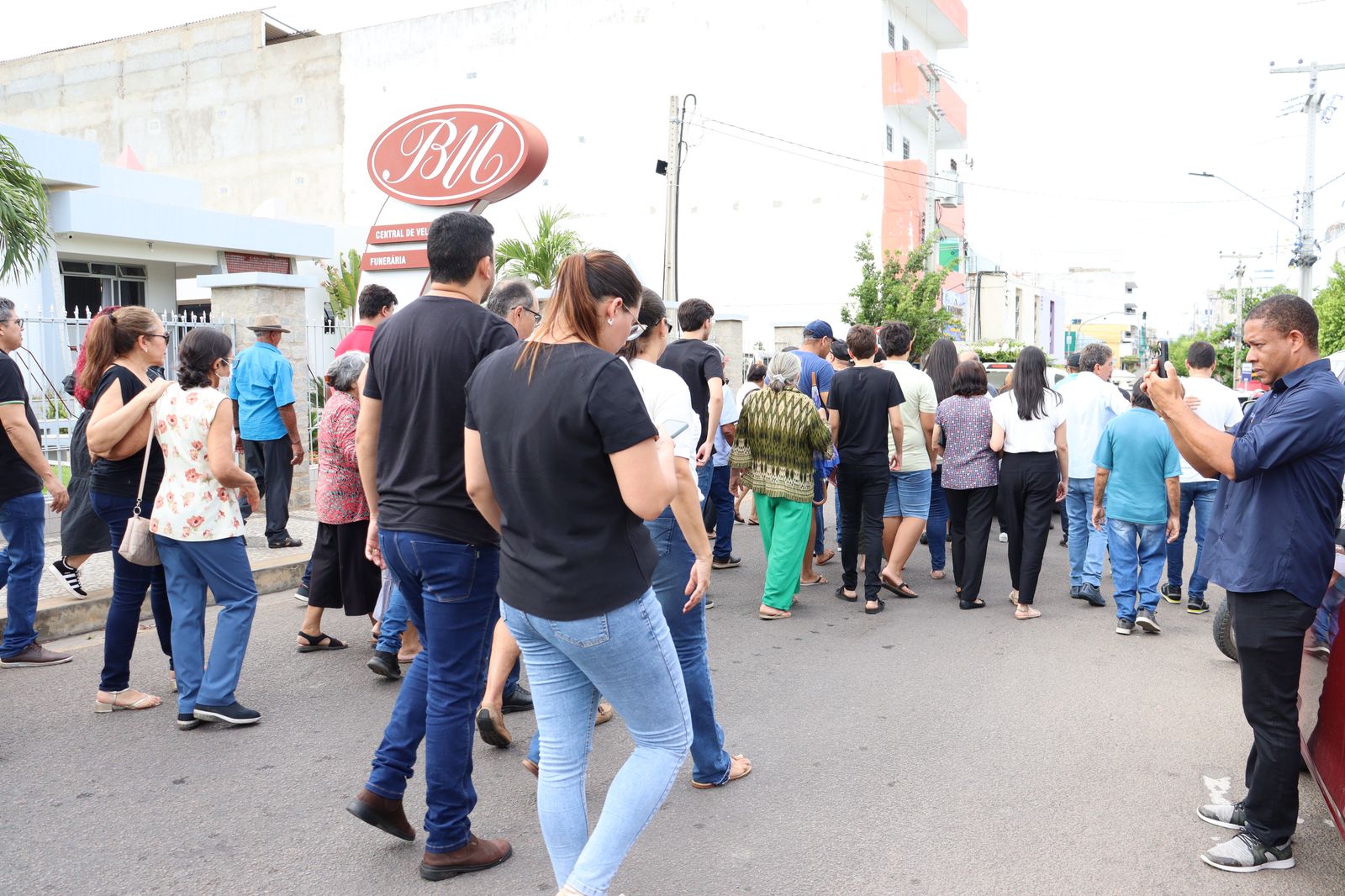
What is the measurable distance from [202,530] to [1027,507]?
5.51 m

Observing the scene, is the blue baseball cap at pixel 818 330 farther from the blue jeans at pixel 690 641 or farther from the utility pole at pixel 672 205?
the utility pole at pixel 672 205

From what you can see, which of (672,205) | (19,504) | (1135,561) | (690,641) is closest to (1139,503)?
(1135,561)

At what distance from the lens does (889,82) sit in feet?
99.7

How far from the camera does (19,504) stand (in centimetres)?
545

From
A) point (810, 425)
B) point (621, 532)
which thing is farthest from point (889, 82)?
point (621, 532)

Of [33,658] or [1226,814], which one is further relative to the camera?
[33,658]

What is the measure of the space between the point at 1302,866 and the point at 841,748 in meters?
1.79

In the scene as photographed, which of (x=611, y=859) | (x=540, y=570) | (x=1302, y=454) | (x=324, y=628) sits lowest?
(x=324, y=628)

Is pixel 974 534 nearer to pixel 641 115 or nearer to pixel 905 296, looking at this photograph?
pixel 905 296

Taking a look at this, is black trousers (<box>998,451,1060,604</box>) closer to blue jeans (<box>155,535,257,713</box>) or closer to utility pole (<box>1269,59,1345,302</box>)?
blue jeans (<box>155,535,257,713</box>)

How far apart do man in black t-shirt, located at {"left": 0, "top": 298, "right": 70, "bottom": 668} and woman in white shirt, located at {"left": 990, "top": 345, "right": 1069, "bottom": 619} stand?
6.18m

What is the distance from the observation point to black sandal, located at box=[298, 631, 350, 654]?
6035mm

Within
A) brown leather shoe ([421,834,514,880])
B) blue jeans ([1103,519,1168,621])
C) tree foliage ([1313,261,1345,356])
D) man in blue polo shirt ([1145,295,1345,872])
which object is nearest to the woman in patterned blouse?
brown leather shoe ([421,834,514,880])

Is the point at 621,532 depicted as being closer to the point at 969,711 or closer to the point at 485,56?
the point at 969,711
